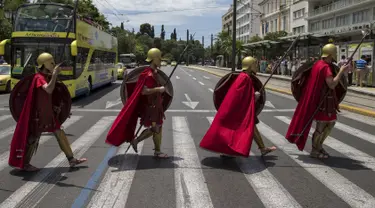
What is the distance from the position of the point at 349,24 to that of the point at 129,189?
45.3 m

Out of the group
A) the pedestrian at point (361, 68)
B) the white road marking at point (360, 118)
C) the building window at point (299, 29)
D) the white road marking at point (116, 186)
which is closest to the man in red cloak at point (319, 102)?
the white road marking at point (116, 186)

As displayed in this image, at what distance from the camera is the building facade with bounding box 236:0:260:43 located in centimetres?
9625

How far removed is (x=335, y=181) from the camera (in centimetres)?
557

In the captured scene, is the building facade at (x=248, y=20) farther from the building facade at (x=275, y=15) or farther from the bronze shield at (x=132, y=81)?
the bronze shield at (x=132, y=81)

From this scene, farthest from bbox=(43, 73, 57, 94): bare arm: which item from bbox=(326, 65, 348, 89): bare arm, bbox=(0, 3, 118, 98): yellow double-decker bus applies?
bbox=(0, 3, 118, 98): yellow double-decker bus

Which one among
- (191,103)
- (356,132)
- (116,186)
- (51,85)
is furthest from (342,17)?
(116,186)

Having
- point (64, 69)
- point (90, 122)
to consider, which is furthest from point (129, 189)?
point (64, 69)

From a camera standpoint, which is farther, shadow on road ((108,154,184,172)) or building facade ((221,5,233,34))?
building facade ((221,5,233,34))

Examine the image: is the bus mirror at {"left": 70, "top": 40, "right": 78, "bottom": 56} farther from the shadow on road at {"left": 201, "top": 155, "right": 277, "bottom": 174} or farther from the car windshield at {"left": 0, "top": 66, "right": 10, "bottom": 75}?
the shadow on road at {"left": 201, "top": 155, "right": 277, "bottom": 174}

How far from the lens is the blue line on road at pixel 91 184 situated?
4.71 m

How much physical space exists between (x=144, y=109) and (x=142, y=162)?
83 centimetres

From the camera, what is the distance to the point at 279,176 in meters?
5.84

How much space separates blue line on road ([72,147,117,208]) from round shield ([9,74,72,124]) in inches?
36.7

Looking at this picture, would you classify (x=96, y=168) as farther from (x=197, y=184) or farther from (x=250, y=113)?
(x=250, y=113)
